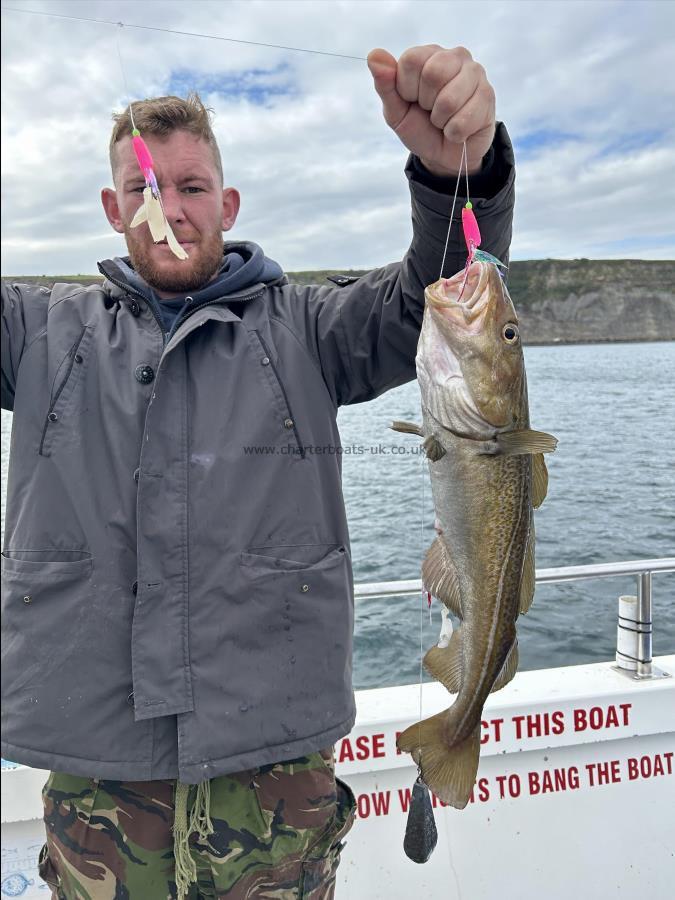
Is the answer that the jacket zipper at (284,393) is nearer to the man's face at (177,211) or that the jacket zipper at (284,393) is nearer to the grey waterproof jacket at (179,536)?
the grey waterproof jacket at (179,536)

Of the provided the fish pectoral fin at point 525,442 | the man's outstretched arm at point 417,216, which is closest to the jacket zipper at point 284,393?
the man's outstretched arm at point 417,216

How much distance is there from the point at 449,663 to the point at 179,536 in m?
0.92

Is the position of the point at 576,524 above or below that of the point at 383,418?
below

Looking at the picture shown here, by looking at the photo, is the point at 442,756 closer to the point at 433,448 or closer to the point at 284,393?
the point at 433,448

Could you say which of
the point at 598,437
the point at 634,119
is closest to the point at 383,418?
the point at 598,437

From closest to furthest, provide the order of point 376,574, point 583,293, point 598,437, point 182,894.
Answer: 1. point 182,894
2. point 583,293
3. point 376,574
4. point 598,437

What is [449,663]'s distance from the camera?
2.22 m

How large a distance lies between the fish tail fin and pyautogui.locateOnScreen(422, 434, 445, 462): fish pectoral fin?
783 mm

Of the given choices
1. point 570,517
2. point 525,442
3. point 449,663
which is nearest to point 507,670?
point 449,663

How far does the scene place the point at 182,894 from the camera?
2.12 meters

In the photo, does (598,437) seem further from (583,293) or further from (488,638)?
(488,638)

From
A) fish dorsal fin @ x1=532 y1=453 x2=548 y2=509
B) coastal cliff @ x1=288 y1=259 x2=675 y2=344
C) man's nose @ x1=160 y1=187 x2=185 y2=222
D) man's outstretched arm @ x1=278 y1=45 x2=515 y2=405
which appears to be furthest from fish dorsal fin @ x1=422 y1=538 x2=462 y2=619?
coastal cliff @ x1=288 y1=259 x2=675 y2=344

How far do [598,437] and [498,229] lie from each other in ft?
38.7

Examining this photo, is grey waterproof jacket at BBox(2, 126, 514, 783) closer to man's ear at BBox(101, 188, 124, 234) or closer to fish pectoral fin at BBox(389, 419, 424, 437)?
fish pectoral fin at BBox(389, 419, 424, 437)
